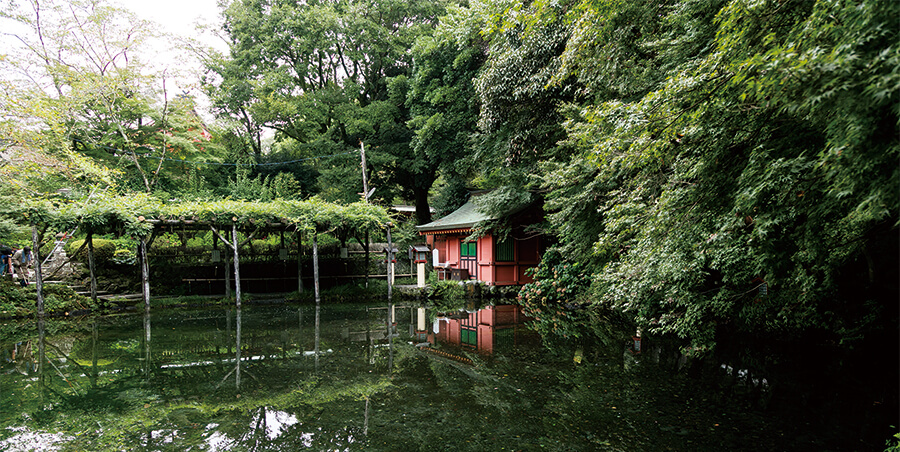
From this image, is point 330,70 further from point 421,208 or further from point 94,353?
point 94,353

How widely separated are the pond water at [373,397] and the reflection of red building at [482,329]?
0.12m

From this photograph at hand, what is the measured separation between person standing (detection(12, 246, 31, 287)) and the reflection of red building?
13.7 metres

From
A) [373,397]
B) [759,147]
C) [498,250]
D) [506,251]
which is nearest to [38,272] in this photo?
[373,397]

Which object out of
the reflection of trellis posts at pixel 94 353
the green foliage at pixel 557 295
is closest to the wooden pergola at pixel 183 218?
the reflection of trellis posts at pixel 94 353

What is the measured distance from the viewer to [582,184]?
10039 millimetres

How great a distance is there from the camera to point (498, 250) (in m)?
17.8

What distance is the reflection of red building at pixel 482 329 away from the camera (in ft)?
28.1

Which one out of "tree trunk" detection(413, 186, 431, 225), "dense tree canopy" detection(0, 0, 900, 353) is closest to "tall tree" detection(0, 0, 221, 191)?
"dense tree canopy" detection(0, 0, 900, 353)

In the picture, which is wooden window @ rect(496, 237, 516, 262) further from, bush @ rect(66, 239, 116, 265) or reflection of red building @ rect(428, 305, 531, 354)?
bush @ rect(66, 239, 116, 265)

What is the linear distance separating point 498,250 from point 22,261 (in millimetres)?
16270

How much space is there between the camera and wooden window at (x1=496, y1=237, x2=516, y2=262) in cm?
1786

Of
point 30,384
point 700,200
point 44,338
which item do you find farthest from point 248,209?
point 700,200

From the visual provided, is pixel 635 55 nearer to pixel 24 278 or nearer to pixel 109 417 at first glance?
pixel 109 417

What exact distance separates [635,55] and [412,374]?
21.6 ft
